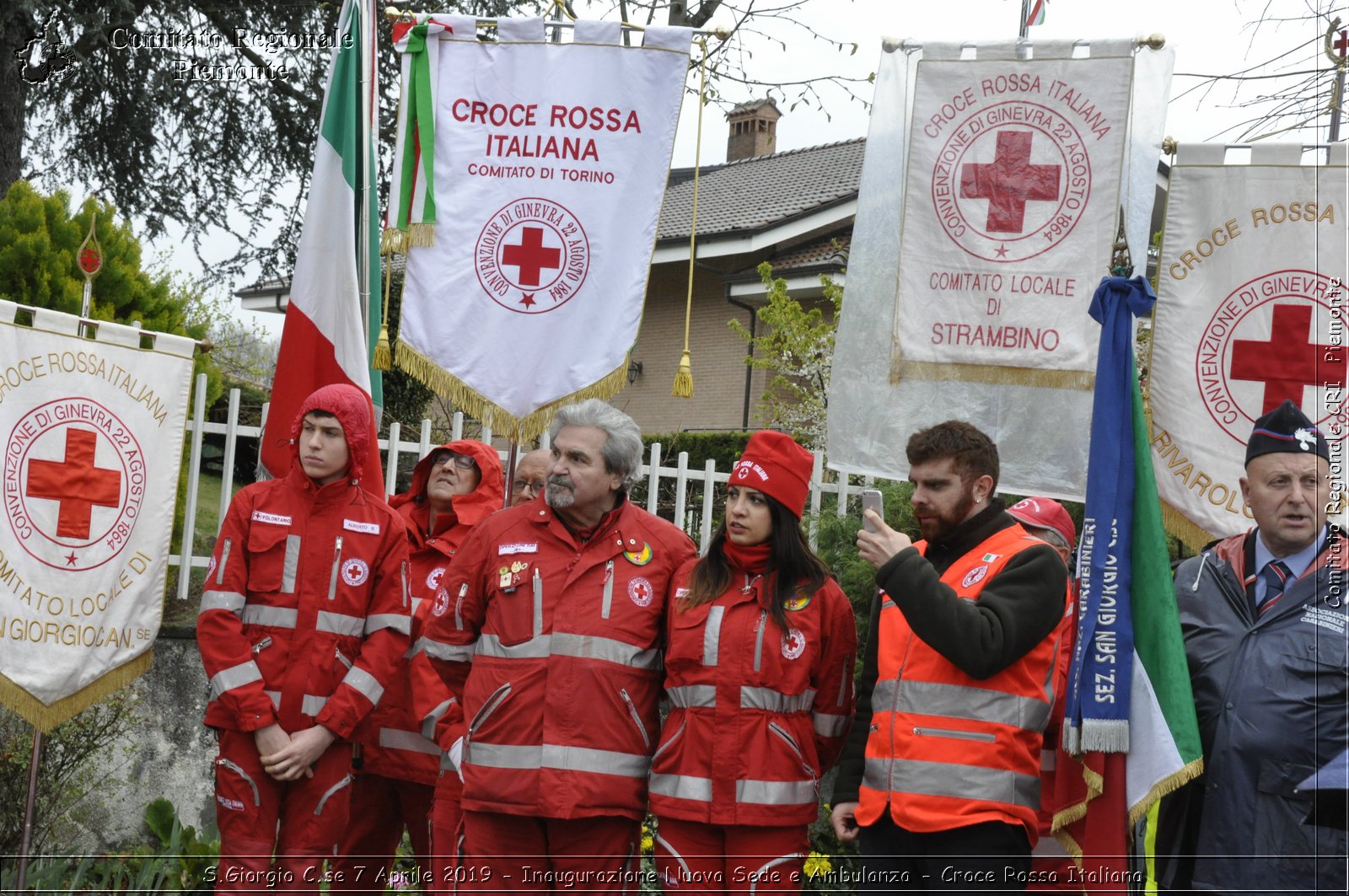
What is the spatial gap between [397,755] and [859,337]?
2.37 m

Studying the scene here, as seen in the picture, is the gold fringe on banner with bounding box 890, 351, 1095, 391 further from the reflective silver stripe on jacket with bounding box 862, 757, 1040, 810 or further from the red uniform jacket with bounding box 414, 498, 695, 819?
the reflective silver stripe on jacket with bounding box 862, 757, 1040, 810

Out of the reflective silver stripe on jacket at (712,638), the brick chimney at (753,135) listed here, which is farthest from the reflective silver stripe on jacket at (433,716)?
the brick chimney at (753,135)

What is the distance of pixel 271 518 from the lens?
4.46m

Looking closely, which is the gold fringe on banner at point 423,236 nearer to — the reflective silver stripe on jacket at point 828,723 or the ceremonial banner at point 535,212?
the ceremonial banner at point 535,212

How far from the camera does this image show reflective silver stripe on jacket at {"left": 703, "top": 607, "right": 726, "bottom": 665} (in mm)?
3891

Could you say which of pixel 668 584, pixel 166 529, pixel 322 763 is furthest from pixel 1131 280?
pixel 166 529

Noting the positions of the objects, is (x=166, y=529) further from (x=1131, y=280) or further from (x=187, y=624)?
(x=1131, y=280)

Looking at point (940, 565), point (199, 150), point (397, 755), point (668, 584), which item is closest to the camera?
point (940, 565)

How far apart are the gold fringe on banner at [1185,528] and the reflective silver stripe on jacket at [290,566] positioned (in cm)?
294

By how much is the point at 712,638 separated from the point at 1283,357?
2.09 m

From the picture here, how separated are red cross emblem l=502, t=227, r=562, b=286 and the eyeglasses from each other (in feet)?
2.56

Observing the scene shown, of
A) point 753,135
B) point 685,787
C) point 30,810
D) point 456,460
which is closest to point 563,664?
point 685,787

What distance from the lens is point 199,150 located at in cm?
1092

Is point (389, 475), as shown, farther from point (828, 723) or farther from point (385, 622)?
point (828, 723)
